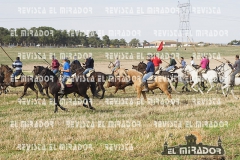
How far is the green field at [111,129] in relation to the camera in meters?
8.51

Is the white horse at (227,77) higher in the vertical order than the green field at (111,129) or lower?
higher

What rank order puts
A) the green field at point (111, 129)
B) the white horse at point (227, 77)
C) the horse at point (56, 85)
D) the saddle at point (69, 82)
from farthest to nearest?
the white horse at point (227, 77) < the saddle at point (69, 82) < the horse at point (56, 85) < the green field at point (111, 129)

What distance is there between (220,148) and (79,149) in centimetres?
365

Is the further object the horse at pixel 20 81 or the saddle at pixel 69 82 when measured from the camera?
the horse at pixel 20 81

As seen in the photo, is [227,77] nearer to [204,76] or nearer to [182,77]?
[204,76]

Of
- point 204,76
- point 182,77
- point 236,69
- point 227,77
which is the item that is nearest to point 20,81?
point 182,77

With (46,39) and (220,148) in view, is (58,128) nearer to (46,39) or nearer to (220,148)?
(220,148)

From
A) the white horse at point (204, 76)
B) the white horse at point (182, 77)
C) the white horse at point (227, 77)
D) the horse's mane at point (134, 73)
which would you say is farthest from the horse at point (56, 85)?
the white horse at point (204, 76)

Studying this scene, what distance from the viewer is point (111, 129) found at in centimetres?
1071

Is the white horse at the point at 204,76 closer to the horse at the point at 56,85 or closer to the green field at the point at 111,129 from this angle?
the green field at the point at 111,129

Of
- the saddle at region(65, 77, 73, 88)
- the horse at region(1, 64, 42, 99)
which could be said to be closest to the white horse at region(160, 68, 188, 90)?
the horse at region(1, 64, 42, 99)

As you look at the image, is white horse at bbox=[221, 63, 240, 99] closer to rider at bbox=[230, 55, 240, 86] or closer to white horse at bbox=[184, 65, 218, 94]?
rider at bbox=[230, 55, 240, 86]

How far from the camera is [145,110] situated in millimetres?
14227

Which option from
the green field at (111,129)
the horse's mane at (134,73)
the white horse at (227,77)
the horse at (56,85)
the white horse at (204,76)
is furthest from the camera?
the white horse at (204,76)
